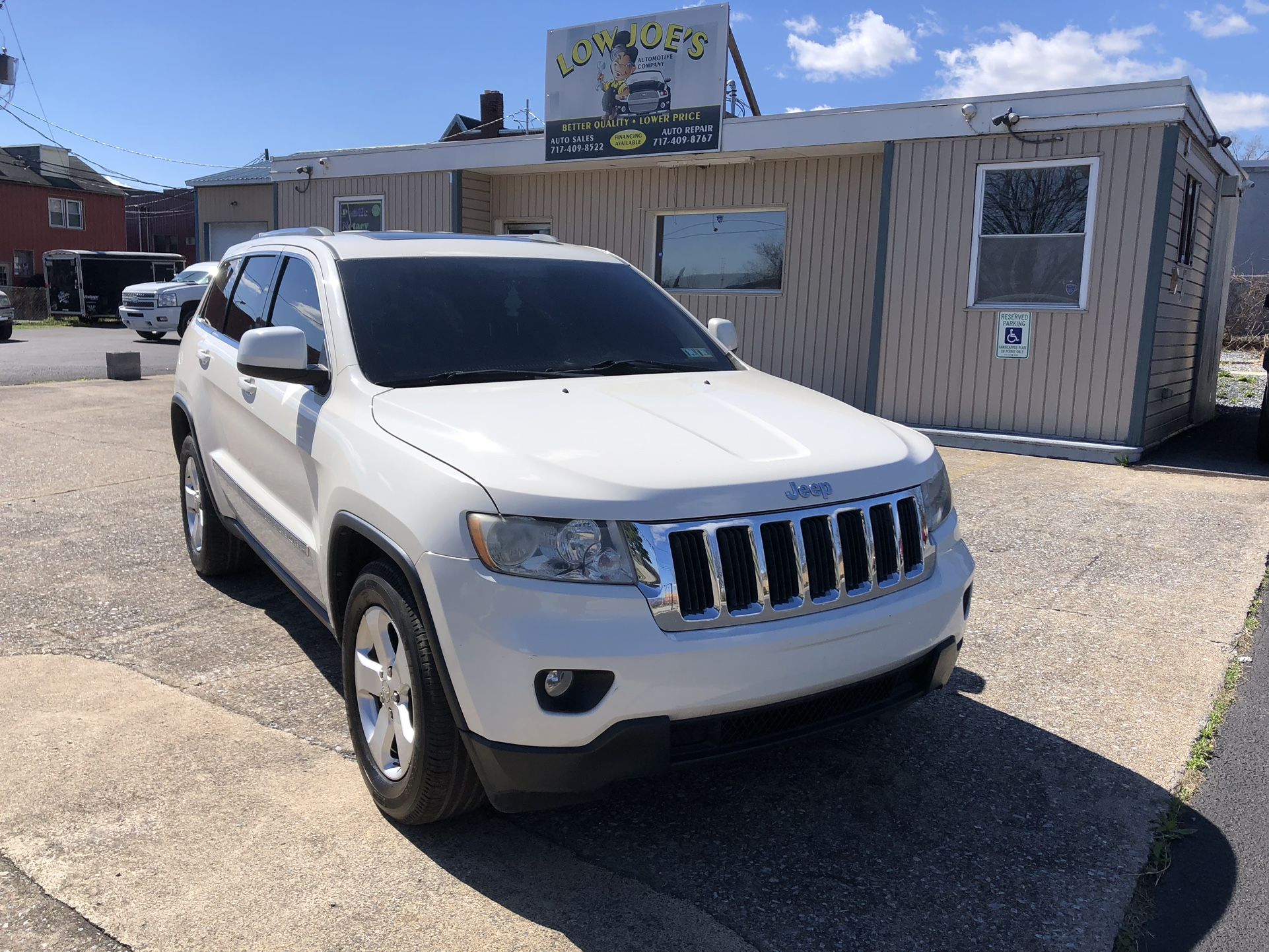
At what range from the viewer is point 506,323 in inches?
153

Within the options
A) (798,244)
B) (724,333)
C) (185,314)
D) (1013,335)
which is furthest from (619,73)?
(185,314)

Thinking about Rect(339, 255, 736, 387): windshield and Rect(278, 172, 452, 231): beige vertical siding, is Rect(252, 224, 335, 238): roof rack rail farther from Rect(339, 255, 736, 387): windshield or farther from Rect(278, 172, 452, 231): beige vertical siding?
Rect(278, 172, 452, 231): beige vertical siding

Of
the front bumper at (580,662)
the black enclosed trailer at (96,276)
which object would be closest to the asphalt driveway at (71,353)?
the black enclosed trailer at (96,276)

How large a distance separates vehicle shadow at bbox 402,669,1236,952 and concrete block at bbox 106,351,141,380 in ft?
45.4

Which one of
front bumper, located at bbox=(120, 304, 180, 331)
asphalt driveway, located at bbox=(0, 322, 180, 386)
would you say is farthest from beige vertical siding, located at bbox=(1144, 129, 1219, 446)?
front bumper, located at bbox=(120, 304, 180, 331)

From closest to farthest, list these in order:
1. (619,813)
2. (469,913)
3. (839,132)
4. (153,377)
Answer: (469,913)
(619,813)
(839,132)
(153,377)

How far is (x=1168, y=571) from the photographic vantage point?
5.82 metres

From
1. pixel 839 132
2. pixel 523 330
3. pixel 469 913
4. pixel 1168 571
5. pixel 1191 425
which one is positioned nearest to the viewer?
pixel 469 913

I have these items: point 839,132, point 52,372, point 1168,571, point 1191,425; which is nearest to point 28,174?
point 52,372

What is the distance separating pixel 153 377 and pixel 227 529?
39.2 ft

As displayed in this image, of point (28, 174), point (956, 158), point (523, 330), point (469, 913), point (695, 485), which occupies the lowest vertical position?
point (469, 913)

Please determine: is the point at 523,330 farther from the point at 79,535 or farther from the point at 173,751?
the point at 79,535

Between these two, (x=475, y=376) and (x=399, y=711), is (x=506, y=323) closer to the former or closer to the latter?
(x=475, y=376)

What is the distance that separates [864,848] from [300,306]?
2.88 metres
